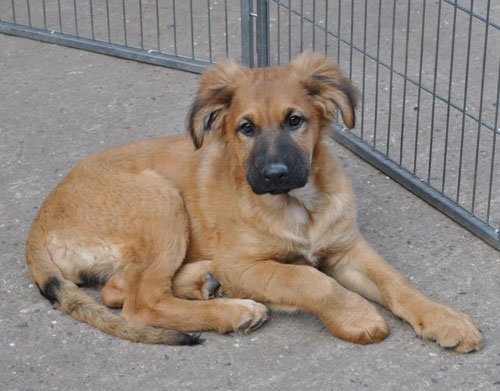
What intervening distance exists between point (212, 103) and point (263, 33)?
7.48 ft

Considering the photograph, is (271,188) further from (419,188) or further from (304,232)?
(419,188)

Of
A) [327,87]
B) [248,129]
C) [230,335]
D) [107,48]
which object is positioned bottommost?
[230,335]

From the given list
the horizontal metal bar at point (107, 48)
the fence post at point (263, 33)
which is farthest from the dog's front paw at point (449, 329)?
the horizontal metal bar at point (107, 48)

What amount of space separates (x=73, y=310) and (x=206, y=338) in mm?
670

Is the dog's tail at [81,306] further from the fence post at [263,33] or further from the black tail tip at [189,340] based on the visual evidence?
the fence post at [263,33]

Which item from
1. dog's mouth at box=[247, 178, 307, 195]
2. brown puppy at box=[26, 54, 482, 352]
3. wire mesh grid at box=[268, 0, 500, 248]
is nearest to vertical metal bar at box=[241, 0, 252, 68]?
wire mesh grid at box=[268, 0, 500, 248]

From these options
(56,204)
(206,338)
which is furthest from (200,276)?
(56,204)

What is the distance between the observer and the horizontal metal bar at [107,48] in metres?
6.90

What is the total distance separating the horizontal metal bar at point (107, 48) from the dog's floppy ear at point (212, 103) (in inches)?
101

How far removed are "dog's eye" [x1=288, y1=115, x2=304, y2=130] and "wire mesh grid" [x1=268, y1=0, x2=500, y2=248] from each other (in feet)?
3.60

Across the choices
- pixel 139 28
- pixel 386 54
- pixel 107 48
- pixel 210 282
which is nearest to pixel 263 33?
pixel 386 54

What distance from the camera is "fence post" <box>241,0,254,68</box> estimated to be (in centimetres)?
629

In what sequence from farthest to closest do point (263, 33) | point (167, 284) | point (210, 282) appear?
point (263, 33) < point (210, 282) < point (167, 284)

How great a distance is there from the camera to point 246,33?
20.9 feet
